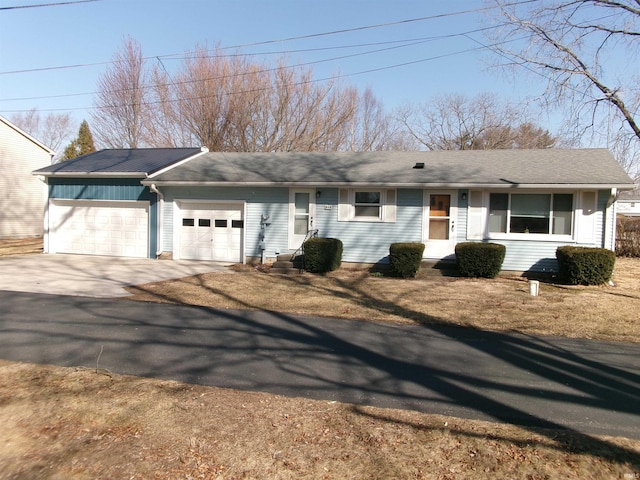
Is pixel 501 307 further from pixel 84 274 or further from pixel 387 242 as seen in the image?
pixel 84 274

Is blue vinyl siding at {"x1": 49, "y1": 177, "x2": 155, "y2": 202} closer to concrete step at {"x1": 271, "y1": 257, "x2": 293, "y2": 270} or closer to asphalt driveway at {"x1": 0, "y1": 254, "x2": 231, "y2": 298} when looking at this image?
asphalt driveway at {"x1": 0, "y1": 254, "x2": 231, "y2": 298}

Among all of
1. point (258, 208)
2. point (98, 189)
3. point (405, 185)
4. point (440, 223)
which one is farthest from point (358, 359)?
point (98, 189)

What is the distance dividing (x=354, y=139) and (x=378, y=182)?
2042cm

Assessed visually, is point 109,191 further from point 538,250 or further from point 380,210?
point 538,250

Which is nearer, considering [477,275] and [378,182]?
[477,275]

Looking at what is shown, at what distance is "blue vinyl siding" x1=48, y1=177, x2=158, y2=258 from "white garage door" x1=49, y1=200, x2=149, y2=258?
21 cm

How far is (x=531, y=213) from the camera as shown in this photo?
13.2 m

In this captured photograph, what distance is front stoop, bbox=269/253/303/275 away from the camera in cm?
1337

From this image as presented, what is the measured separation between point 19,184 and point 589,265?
93.0 feet

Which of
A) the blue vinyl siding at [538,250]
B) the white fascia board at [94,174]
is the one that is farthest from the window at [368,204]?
the white fascia board at [94,174]

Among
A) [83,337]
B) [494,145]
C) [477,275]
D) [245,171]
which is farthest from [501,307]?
[494,145]

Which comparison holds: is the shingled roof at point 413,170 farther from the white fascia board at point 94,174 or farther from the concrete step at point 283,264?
the concrete step at point 283,264

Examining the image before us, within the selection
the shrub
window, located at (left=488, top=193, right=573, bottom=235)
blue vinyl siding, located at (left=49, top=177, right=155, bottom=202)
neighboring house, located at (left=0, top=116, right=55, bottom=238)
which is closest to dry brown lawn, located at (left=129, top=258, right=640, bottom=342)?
window, located at (left=488, top=193, right=573, bottom=235)

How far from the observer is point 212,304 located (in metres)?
8.70
